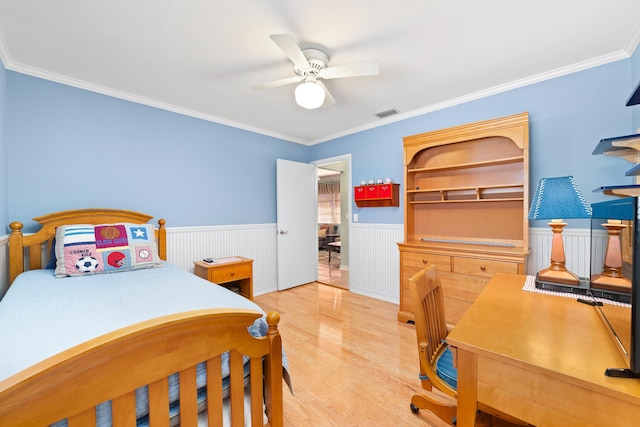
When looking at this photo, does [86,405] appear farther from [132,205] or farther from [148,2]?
A: [132,205]

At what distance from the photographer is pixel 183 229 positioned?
3.13 m

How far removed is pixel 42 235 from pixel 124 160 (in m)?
0.96

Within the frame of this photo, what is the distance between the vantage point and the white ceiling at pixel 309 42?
1.62 metres

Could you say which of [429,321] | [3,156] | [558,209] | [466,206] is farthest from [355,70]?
[3,156]

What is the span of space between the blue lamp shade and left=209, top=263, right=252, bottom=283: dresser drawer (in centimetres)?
278

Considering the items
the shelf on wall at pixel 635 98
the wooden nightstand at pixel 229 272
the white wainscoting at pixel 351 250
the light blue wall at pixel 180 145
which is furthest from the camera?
the white wainscoting at pixel 351 250

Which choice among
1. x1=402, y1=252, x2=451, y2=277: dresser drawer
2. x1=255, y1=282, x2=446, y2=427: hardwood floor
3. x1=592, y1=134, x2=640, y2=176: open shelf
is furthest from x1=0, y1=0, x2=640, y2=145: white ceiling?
x1=255, y1=282, x2=446, y2=427: hardwood floor

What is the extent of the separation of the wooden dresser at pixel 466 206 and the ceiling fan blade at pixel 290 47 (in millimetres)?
1653

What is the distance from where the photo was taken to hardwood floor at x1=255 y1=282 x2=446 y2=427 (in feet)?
5.30

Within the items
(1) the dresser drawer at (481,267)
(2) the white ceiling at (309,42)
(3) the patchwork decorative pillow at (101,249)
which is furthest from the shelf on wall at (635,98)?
(3) the patchwork decorative pillow at (101,249)

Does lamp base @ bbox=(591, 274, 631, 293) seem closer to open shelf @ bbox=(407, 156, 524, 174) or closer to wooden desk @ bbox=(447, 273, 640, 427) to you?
wooden desk @ bbox=(447, 273, 640, 427)


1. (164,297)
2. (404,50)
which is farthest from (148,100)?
(404,50)

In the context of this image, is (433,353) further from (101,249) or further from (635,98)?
(101,249)

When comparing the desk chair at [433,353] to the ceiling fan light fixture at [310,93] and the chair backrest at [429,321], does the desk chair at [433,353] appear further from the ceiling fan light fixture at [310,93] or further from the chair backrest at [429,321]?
the ceiling fan light fixture at [310,93]
